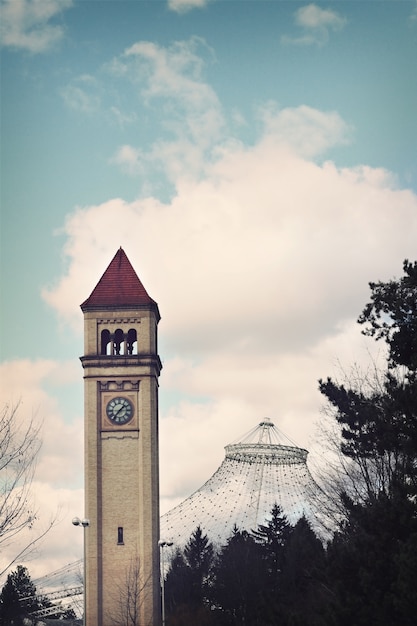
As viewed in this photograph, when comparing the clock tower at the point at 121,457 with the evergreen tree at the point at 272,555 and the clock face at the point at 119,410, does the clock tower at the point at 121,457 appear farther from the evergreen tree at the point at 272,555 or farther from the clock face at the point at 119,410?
the evergreen tree at the point at 272,555

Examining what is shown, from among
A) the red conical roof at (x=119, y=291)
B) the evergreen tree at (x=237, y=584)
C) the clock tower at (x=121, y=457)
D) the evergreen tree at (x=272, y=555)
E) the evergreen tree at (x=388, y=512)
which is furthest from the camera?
the red conical roof at (x=119, y=291)

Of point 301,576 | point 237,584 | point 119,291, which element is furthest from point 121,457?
point 237,584

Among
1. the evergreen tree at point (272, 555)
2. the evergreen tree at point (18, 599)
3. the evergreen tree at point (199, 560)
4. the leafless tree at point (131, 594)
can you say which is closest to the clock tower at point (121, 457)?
the leafless tree at point (131, 594)

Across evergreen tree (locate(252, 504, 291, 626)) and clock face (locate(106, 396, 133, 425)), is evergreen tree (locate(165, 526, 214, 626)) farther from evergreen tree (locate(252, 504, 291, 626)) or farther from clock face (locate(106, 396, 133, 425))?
clock face (locate(106, 396, 133, 425))

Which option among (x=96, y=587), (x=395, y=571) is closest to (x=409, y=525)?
(x=395, y=571)

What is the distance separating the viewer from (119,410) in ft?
253

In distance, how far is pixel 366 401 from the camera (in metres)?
42.1

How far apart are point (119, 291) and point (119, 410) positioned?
29.0ft

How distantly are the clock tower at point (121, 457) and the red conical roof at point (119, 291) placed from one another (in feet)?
0.29

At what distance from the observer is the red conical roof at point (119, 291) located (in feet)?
260

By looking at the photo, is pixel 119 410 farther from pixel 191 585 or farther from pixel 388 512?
pixel 388 512

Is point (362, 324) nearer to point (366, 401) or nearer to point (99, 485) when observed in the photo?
point (366, 401)

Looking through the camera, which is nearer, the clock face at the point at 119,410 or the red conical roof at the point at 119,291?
the clock face at the point at 119,410

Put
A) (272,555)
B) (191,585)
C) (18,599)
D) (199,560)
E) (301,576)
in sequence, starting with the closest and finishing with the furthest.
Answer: (301,576) → (272,555) → (191,585) → (18,599) → (199,560)
